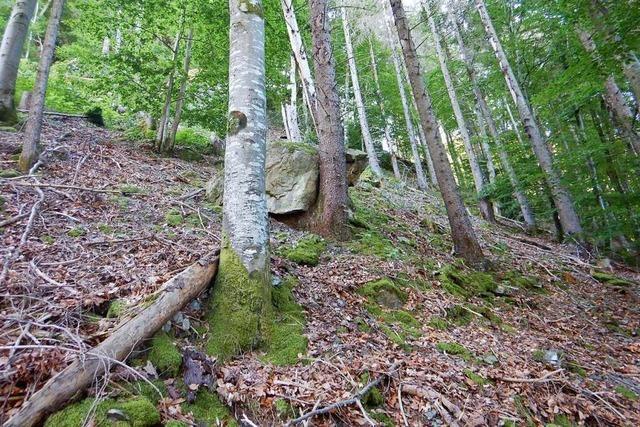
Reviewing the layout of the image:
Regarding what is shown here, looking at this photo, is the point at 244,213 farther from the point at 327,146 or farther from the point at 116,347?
the point at 327,146

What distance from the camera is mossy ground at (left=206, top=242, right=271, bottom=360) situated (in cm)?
309

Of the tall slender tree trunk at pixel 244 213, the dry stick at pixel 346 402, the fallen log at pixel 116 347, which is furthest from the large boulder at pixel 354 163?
the dry stick at pixel 346 402

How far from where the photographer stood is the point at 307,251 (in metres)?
5.41

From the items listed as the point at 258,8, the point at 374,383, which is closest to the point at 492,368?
the point at 374,383

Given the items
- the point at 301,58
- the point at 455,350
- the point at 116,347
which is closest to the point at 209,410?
the point at 116,347

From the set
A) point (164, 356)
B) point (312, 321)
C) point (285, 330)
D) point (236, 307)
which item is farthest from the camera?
point (312, 321)

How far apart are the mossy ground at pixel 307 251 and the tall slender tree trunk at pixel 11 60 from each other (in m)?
7.88

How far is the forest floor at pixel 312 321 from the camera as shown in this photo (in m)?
2.58

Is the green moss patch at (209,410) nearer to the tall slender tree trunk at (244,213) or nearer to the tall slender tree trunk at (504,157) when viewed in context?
the tall slender tree trunk at (244,213)

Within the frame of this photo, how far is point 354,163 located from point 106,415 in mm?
6602

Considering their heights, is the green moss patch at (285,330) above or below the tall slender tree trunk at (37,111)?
below

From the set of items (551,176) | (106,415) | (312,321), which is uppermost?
(551,176)

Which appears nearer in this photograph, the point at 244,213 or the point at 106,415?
the point at 106,415

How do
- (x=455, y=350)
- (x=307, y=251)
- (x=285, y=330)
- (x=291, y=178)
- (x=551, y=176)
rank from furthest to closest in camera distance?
(x=551, y=176) → (x=291, y=178) → (x=307, y=251) → (x=455, y=350) → (x=285, y=330)
